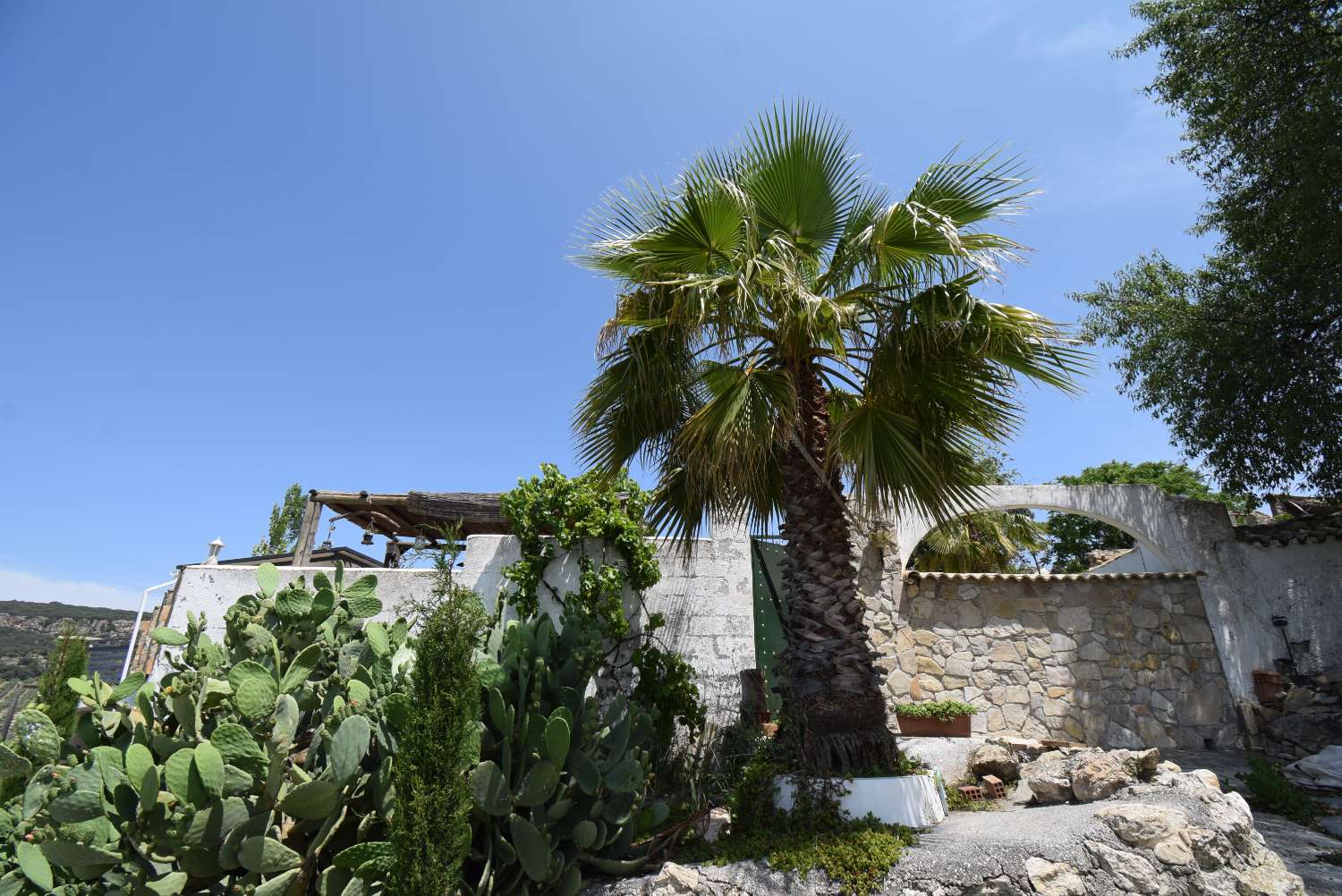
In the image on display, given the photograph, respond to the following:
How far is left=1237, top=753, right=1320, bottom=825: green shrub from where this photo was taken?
224 inches

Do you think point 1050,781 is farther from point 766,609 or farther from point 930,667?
point 766,609

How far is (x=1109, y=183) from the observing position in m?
7.32

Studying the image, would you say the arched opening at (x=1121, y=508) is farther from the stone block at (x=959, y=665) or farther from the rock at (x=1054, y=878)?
the rock at (x=1054, y=878)

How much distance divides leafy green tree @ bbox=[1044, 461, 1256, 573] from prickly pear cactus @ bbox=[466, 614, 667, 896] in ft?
64.4

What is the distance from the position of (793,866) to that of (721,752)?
2.26 meters

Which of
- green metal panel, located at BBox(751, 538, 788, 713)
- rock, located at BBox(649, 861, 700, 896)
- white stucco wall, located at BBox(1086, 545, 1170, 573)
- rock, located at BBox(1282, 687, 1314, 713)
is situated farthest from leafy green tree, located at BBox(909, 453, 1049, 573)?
rock, located at BBox(649, 861, 700, 896)

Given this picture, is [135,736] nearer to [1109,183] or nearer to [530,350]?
[530,350]

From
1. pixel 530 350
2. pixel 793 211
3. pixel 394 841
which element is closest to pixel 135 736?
pixel 394 841

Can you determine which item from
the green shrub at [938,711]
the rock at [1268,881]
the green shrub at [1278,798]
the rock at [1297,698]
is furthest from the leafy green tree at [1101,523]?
the rock at [1268,881]

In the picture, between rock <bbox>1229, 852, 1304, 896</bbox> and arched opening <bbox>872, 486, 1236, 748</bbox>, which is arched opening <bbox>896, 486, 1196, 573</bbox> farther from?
rock <bbox>1229, 852, 1304, 896</bbox>

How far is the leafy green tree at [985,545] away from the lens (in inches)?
471

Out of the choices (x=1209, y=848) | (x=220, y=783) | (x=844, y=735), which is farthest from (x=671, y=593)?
(x=1209, y=848)

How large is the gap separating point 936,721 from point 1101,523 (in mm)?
15874

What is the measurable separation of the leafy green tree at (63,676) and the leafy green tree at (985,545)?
11382mm
